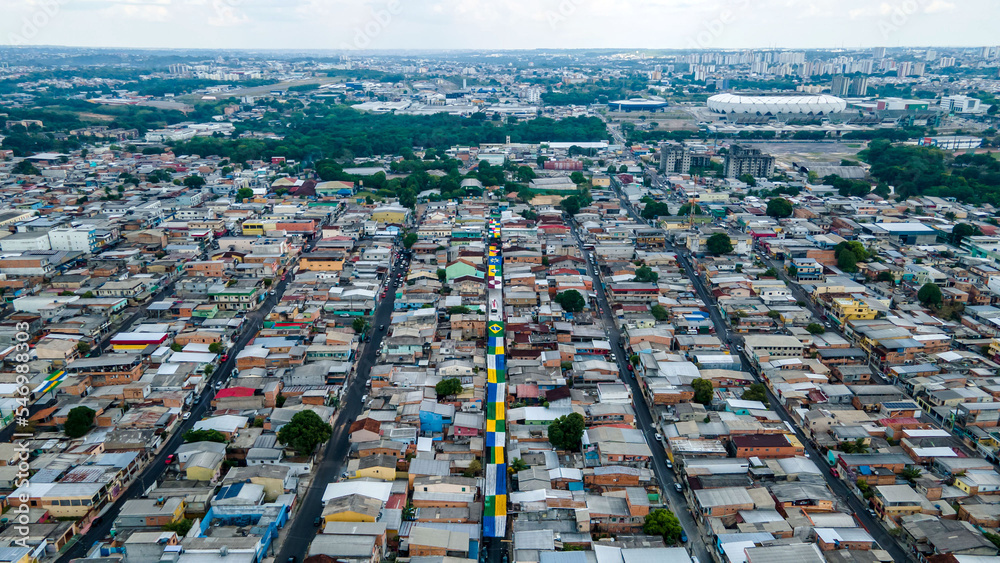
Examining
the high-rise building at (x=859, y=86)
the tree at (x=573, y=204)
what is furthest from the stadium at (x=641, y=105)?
the tree at (x=573, y=204)

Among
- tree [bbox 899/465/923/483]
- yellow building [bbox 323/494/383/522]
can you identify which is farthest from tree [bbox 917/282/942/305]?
yellow building [bbox 323/494/383/522]

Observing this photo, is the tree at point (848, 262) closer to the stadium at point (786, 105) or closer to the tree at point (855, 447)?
the tree at point (855, 447)

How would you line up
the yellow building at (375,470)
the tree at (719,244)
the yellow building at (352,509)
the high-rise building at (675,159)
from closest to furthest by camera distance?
1. the yellow building at (352,509)
2. the yellow building at (375,470)
3. the tree at (719,244)
4. the high-rise building at (675,159)

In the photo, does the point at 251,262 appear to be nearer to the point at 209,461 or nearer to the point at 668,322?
the point at 209,461

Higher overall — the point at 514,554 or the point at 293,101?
the point at 293,101

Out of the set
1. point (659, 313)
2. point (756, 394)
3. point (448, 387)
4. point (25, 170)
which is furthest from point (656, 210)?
point (25, 170)

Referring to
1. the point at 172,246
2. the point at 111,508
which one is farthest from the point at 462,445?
the point at 172,246

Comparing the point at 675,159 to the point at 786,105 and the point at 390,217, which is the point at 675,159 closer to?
the point at 390,217
